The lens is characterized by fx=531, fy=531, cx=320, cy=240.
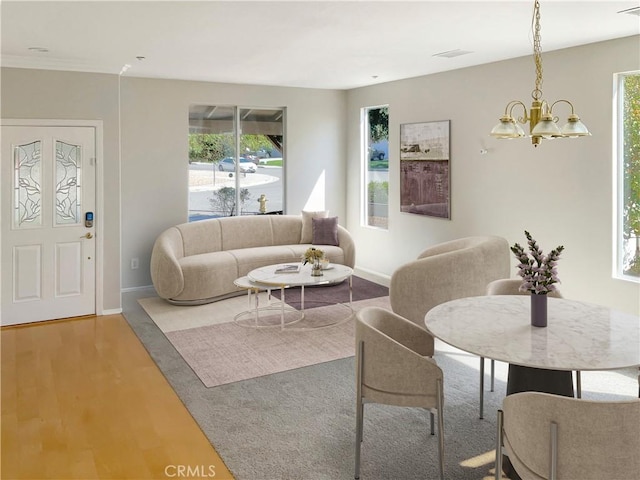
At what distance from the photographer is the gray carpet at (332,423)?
2801mm

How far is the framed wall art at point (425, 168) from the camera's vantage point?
635 cm

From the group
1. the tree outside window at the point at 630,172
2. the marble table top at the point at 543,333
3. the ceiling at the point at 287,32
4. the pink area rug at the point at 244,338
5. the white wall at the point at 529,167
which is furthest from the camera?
the white wall at the point at 529,167

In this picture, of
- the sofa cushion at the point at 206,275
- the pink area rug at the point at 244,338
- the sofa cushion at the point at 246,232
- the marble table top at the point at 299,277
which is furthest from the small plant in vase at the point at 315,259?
the sofa cushion at the point at 246,232

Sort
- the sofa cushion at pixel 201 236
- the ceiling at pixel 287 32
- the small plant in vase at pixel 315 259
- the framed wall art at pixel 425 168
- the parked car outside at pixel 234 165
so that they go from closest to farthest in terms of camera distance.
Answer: the ceiling at pixel 287 32 → the small plant in vase at pixel 315 259 → the framed wall art at pixel 425 168 → the sofa cushion at pixel 201 236 → the parked car outside at pixel 234 165

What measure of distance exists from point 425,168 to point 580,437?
5131mm

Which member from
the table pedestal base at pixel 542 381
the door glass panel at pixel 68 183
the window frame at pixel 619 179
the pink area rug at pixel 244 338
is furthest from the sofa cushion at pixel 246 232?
the table pedestal base at pixel 542 381

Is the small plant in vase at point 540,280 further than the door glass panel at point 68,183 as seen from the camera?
No

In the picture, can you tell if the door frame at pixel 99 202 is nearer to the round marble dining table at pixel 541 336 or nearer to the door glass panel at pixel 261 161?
the door glass panel at pixel 261 161

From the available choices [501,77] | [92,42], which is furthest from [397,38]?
[92,42]

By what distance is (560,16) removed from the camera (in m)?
3.76

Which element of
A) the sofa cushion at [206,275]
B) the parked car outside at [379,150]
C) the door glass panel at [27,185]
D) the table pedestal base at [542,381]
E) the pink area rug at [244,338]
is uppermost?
the parked car outside at [379,150]

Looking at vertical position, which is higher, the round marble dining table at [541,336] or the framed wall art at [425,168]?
the framed wall art at [425,168]

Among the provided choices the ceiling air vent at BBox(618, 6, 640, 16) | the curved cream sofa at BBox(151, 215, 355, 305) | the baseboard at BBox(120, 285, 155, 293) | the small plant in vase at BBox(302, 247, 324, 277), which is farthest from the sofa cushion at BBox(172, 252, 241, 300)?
the ceiling air vent at BBox(618, 6, 640, 16)

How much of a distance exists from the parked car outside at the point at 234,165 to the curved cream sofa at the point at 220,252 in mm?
721
